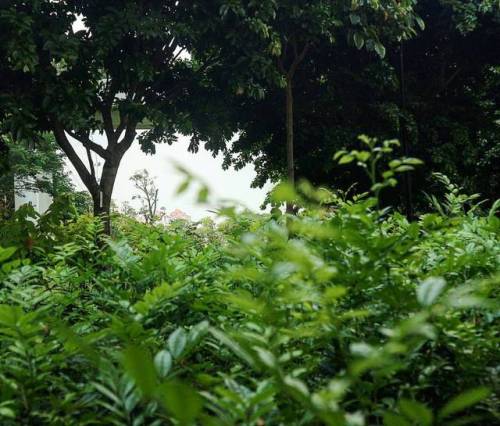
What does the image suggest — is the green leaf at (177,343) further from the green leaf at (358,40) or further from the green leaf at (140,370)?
the green leaf at (358,40)

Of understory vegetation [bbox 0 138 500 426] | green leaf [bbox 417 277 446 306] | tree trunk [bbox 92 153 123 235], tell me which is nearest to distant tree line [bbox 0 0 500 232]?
tree trunk [bbox 92 153 123 235]

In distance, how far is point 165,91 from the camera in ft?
30.9

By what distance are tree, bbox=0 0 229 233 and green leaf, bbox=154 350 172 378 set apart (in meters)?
6.24

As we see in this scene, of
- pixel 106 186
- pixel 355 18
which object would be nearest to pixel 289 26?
pixel 355 18

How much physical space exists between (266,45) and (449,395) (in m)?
7.88

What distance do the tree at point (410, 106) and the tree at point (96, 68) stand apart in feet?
7.64

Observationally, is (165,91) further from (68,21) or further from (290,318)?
(290,318)

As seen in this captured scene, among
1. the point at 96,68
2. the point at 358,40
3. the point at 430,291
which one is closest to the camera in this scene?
the point at 430,291

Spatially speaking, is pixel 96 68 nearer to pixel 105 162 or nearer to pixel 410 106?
pixel 105 162

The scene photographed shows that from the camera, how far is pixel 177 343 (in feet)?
2.27

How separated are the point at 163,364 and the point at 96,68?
731cm

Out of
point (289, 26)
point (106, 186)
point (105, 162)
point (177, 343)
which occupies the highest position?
point (289, 26)

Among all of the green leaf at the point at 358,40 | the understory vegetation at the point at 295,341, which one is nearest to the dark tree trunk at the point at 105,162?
the green leaf at the point at 358,40

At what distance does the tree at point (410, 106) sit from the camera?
10758 millimetres
